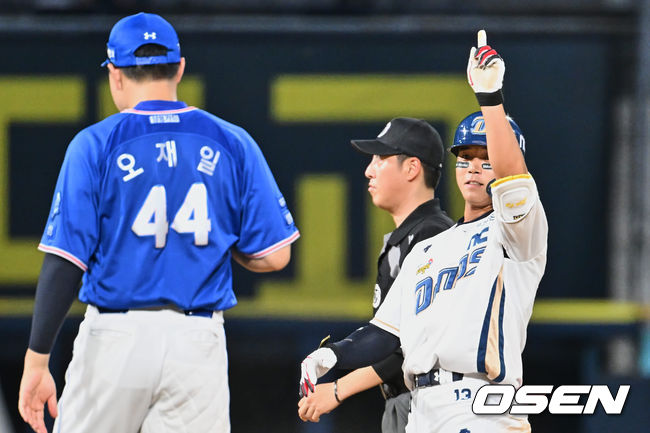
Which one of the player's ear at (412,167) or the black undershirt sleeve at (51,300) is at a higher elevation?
the player's ear at (412,167)

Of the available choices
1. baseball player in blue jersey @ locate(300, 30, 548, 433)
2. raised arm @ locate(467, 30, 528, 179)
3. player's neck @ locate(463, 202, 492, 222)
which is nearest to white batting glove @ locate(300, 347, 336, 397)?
baseball player in blue jersey @ locate(300, 30, 548, 433)

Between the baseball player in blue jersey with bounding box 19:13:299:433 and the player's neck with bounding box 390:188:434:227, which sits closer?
the baseball player in blue jersey with bounding box 19:13:299:433

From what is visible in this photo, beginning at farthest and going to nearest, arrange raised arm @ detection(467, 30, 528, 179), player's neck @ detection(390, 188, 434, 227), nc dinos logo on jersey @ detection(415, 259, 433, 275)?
player's neck @ detection(390, 188, 434, 227)
nc dinos logo on jersey @ detection(415, 259, 433, 275)
raised arm @ detection(467, 30, 528, 179)

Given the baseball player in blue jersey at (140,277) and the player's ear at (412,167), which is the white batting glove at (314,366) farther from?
the player's ear at (412,167)

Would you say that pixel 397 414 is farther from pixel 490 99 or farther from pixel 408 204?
pixel 490 99

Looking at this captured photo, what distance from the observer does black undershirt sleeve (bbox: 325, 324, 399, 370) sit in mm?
3305

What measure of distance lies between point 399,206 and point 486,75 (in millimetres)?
1152

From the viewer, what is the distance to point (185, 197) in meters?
3.15

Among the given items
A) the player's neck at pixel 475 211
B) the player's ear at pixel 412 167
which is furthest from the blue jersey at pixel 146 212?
the player's ear at pixel 412 167

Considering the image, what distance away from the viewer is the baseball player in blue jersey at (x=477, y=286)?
9.00 ft

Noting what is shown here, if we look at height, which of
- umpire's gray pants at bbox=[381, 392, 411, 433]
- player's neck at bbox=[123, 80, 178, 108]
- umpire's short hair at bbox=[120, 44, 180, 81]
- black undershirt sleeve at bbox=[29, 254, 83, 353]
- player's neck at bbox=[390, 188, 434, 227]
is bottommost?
umpire's gray pants at bbox=[381, 392, 411, 433]

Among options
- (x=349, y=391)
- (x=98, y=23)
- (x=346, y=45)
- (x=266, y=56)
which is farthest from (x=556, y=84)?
(x=349, y=391)

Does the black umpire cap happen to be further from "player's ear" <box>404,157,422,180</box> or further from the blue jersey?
the blue jersey

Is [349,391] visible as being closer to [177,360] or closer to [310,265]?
[177,360]
